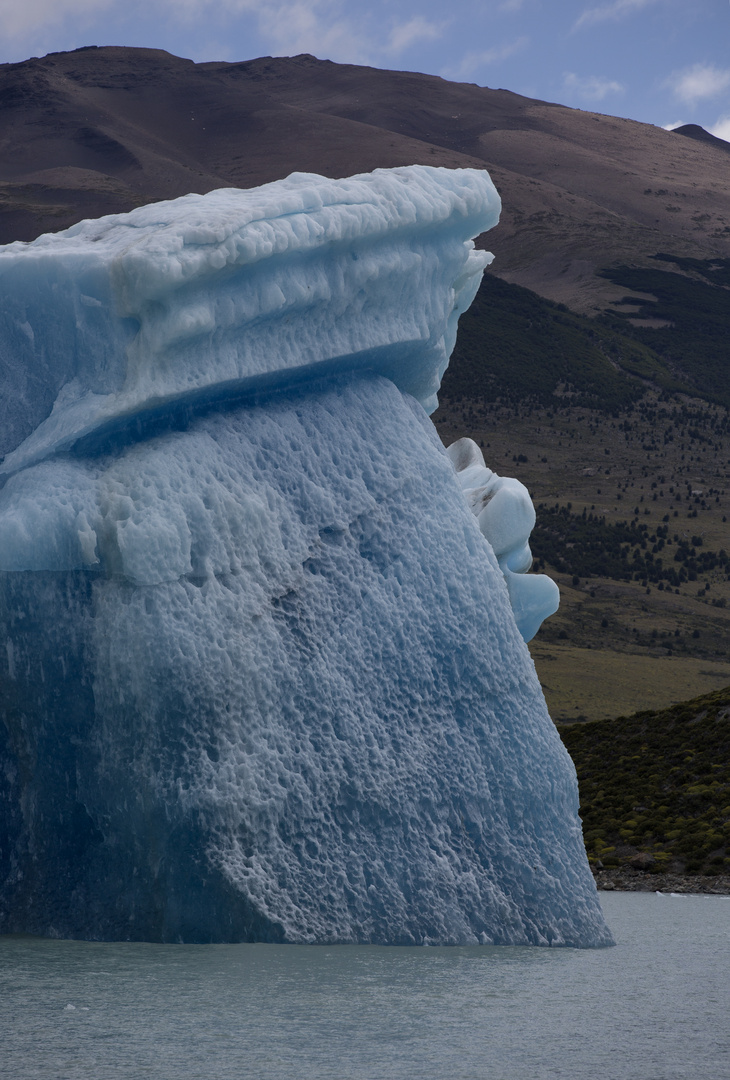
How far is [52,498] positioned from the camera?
7801mm

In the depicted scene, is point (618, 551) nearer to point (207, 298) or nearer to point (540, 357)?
point (540, 357)

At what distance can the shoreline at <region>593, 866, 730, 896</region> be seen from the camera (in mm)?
17500

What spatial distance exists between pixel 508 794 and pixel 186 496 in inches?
126

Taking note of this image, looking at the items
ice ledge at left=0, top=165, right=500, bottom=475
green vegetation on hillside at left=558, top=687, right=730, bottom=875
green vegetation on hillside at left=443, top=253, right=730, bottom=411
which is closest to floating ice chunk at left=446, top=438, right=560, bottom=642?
ice ledge at left=0, top=165, right=500, bottom=475

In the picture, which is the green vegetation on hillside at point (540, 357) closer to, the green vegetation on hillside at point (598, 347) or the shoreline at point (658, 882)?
the green vegetation on hillside at point (598, 347)

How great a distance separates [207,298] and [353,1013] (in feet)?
15.6

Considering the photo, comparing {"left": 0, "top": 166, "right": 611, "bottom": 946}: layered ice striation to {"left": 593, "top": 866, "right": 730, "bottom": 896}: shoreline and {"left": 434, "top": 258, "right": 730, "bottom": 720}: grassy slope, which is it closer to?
{"left": 593, "top": 866, "right": 730, "bottom": 896}: shoreline

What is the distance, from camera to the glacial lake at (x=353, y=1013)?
17.0 feet

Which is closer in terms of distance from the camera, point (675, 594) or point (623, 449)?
point (675, 594)

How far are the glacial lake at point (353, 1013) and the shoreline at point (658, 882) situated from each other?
9.43 metres

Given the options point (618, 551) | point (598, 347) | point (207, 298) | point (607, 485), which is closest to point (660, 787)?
point (207, 298)

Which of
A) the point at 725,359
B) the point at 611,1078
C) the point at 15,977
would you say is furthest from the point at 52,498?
the point at 725,359

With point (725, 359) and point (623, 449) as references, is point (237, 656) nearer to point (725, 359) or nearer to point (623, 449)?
point (623, 449)

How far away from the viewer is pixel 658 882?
18516 mm
